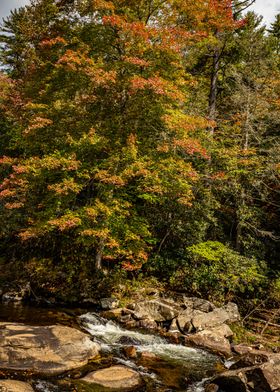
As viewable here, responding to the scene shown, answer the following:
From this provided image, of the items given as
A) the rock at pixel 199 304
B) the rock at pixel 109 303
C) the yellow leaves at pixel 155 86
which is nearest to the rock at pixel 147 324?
the rock at pixel 109 303

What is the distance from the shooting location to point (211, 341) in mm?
10188

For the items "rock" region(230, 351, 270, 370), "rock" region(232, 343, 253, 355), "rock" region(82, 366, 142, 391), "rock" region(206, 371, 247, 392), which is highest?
"rock" region(82, 366, 142, 391)

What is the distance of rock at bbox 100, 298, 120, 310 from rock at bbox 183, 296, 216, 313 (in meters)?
2.58

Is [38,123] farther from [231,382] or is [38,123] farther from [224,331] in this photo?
[231,382]

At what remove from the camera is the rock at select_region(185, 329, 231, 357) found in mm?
9867

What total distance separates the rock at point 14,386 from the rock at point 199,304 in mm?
7426

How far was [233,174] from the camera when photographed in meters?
15.6

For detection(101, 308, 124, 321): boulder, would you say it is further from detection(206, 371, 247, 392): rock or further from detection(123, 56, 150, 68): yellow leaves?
detection(123, 56, 150, 68): yellow leaves

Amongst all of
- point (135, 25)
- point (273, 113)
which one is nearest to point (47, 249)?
point (135, 25)

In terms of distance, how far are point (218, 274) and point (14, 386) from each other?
9.43 meters

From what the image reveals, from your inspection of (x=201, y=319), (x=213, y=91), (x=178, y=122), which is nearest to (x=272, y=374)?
(x=201, y=319)

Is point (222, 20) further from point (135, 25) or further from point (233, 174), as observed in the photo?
point (233, 174)

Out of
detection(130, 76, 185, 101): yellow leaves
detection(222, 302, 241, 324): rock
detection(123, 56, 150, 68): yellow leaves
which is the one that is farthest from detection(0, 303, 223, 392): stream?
detection(123, 56, 150, 68): yellow leaves

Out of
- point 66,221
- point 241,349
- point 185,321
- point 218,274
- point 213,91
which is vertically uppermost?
point 213,91
